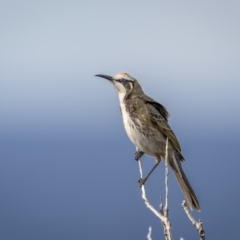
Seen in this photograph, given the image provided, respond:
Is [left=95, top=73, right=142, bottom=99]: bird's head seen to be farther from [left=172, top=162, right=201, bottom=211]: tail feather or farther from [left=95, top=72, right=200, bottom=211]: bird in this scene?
[left=172, top=162, right=201, bottom=211]: tail feather

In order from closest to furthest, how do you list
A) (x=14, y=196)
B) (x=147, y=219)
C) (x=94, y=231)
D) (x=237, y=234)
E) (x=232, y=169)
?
(x=237, y=234) < (x=147, y=219) < (x=94, y=231) < (x=14, y=196) < (x=232, y=169)

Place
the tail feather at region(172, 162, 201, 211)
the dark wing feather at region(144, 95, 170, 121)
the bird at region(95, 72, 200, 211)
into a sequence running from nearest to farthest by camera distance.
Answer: the tail feather at region(172, 162, 201, 211)
the bird at region(95, 72, 200, 211)
the dark wing feather at region(144, 95, 170, 121)

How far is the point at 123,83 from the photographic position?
14188mm

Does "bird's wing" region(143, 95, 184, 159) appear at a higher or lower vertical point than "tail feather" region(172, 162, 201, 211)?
higher

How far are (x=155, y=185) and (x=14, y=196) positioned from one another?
17.3 metres

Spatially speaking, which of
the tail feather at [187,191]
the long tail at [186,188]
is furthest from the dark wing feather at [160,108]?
the tail feather at [187,191]

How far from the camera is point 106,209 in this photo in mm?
124812

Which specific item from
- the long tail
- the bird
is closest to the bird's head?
the bird

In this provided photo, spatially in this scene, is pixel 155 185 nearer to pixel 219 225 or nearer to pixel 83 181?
pixel 219 225

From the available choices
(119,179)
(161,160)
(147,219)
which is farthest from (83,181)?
(161,160)

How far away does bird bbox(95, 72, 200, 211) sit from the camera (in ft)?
45.6

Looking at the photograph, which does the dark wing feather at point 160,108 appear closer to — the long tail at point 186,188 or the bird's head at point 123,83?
the bird's head at point 123,83

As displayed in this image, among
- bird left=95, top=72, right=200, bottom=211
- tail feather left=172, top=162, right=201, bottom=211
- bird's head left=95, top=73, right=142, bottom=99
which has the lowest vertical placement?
tail feather left=172, top=162, right=201, bottom=211

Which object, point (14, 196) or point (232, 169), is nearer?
point (14, 196)
